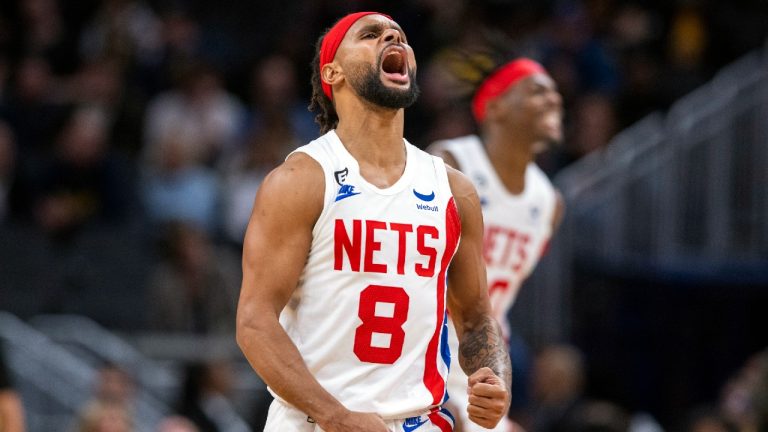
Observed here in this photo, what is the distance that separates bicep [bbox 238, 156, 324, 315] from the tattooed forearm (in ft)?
2.78

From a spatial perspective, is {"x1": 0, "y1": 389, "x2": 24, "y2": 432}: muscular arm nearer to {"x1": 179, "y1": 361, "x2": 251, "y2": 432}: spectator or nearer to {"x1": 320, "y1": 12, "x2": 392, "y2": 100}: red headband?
{"x1": 320, "y1": 12, "x2": 392, "y2": 100}: red headband

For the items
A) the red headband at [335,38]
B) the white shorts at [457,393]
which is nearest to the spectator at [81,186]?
the white shorts at [457,393]

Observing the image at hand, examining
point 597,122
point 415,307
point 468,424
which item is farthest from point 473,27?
point 415,307

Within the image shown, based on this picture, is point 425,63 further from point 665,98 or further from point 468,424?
point 468,424

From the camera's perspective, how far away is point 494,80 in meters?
8.78

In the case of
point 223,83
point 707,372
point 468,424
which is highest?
point 223,83

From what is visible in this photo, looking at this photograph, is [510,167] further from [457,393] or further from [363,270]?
[363,270]

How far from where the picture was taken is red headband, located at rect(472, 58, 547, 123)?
8.69 meters

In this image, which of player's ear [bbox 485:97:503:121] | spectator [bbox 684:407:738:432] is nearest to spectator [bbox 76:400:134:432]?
player's ear [bbox 485:97:503:121]

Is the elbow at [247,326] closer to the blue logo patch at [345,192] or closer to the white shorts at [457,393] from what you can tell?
the blue logo patch at [345,192]

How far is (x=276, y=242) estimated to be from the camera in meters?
5.43

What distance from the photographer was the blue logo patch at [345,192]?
5531mm

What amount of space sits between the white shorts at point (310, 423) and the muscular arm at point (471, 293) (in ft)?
0.79

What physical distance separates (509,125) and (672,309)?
248 inches
